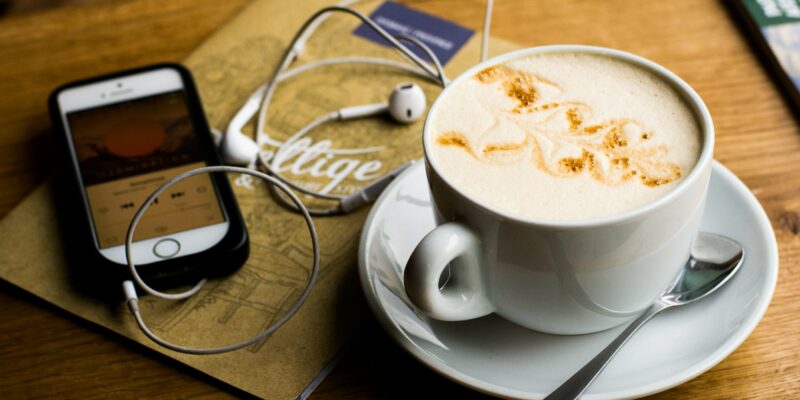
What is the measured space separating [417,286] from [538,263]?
0.07m

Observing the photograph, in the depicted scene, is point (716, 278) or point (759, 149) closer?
point (716, 278)

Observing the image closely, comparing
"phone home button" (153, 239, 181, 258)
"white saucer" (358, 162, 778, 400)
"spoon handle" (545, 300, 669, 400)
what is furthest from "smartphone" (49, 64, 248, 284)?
"spoon handle" (545, 300, 669, 400)

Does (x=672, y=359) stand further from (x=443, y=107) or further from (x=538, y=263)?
(x=443, y=107)

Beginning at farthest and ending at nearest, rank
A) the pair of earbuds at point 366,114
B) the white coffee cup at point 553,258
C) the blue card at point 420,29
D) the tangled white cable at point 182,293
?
the blue card at point 420,29 < the pair of earbuds at point 366,114 < the tangled white cable at point 182,293 < the white coffee cup at point 553,258

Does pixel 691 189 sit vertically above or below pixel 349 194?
above

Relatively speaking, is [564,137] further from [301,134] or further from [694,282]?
[301,134]

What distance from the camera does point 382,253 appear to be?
0.57 m

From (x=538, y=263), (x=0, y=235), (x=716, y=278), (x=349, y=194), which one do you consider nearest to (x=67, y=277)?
(x=0, y=235)

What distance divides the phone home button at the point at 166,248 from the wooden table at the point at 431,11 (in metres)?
0.07

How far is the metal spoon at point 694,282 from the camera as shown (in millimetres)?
468

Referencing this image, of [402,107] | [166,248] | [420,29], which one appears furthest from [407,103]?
[166,248]

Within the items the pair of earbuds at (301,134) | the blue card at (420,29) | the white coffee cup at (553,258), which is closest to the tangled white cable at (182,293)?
the pair of earbuds at (301,134)

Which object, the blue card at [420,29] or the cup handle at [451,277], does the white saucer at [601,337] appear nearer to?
the cup handle at [451,277]

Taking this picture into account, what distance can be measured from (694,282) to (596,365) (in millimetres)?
105
